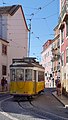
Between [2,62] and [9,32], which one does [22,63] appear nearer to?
[2,62]

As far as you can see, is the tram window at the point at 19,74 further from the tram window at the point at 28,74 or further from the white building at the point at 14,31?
the white building at the point at 14,31

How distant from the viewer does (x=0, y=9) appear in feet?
186

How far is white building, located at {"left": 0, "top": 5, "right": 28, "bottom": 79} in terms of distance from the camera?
53.9 m

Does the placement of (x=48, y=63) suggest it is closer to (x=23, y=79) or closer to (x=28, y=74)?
(x=28, y=74)

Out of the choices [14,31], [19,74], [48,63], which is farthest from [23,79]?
[48,63]

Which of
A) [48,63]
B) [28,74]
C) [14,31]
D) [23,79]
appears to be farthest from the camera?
[48,63]

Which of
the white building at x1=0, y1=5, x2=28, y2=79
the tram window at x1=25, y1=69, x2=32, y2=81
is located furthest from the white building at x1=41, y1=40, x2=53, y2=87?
the tram window at x1=25, y1=69, x2=32, y2=81

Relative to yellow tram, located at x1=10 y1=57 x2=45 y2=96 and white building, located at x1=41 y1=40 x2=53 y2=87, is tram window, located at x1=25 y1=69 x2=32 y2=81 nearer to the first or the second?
yellow tram, located at x1=10 y1=57 x2=45 y2=96

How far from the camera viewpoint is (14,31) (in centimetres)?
5756

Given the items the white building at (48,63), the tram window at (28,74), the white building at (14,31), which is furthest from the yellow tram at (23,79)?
the white building at (48,63)

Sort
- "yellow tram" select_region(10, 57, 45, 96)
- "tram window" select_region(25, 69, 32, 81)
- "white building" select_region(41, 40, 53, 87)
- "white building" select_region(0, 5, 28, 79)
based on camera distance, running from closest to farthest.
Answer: "yellow tram" select_region(10, 57, 45, 96) < "tram window" select_region(25, 69, 32, 81) < "white building" select_region(0, 5, 28, 79) < "white building" select_region(41, 40, 53, 87)

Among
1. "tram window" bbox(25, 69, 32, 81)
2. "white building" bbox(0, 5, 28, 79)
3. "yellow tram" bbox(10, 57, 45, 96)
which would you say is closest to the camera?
"yellow tram" bbox(10, 57, 45, 96)

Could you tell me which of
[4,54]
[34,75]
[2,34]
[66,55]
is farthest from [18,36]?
[34,75]

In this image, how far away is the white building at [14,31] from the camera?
53906mm
